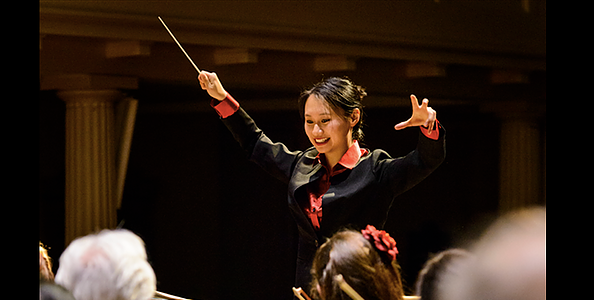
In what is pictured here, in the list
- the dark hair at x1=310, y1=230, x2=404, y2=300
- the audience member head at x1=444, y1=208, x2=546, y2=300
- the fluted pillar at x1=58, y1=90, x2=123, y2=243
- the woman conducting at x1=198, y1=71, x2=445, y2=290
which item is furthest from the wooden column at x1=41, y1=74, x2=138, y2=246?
the audience member head at x1=444, y1=208, x2=546, y2=300

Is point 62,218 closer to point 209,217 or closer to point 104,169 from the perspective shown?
point 104,169

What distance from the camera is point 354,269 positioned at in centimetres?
171

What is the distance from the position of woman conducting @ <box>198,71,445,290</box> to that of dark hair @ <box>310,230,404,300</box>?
28cm

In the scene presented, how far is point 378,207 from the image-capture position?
2061 mm

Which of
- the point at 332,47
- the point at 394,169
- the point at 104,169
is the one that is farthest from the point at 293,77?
the point at 104,169

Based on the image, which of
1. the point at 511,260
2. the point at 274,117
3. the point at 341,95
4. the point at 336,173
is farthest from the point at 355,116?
the point at 511,260

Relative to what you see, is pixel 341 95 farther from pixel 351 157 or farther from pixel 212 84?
pixel 212 84

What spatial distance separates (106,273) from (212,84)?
677mm

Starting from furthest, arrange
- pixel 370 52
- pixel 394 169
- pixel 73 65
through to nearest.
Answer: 1. pixel 370 52
2. pixel 73 65
3. pixel 394 169

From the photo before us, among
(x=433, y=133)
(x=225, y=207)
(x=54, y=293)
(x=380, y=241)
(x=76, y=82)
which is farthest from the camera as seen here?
(x=225, y=207)

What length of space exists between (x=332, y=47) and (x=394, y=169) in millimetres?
487

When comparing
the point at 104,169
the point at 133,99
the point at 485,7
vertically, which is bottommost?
the point at 104,169

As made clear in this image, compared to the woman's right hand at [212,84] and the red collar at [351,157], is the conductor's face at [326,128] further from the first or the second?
the woman's right hand at [212,84]

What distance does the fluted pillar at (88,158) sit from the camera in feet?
7.17
